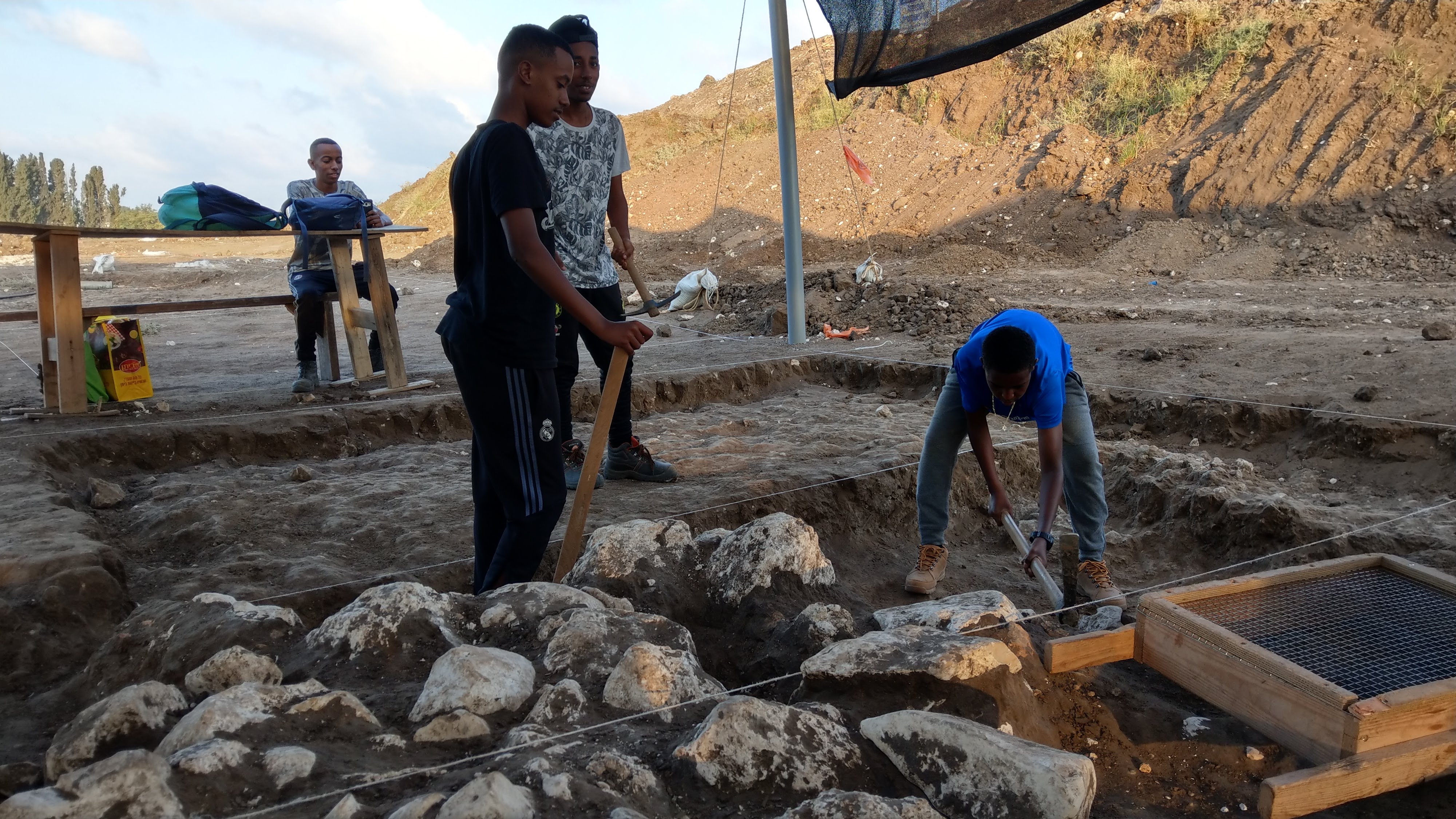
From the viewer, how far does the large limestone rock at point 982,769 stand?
1.71m

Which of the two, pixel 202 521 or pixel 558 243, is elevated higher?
pixel 558 243

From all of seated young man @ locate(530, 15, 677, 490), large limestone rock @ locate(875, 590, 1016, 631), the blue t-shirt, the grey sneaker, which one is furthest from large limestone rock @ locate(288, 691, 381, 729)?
the grey sneaker

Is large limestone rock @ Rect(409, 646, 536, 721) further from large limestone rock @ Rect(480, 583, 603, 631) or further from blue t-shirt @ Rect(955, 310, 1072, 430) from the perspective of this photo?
blue t-shirt @ Rect(955, 310, 1072, 430)

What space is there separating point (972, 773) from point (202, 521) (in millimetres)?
3034

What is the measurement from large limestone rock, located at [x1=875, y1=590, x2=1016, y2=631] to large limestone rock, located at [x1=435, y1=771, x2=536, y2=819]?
116cm

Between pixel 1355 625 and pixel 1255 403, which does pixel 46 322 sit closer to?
pixel 1355 625

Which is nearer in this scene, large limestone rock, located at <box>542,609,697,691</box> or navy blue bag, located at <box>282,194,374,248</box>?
large limestone rock, located at <box>542,609,697,691</box>

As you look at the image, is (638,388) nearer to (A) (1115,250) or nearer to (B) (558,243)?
(B) (558,243)

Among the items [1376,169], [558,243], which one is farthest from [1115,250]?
[558,243]

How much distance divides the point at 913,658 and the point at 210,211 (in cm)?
459

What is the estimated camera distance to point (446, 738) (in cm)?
185

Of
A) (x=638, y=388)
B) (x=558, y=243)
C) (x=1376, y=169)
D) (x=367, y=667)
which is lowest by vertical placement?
(x=367, y=667)

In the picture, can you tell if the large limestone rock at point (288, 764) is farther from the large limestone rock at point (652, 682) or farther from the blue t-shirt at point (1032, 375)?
the blue t-shirt at point (1032, 375)

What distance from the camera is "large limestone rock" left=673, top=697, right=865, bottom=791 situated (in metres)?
1.75
